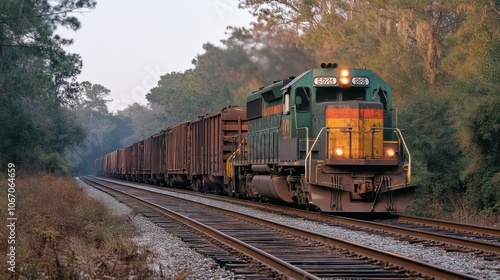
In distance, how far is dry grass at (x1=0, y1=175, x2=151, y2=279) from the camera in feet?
23.0

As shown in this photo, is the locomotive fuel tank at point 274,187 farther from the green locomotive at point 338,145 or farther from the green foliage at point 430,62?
the green foliage at point 430,62

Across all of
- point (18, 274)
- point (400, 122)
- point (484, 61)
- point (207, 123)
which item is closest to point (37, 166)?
point (207, 123)

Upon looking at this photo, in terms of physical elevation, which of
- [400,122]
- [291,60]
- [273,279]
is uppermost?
[291,60]

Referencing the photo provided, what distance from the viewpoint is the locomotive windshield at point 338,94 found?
52.7 feet

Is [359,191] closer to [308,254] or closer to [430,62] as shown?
[308,254]

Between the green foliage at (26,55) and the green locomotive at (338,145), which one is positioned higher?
the green foliage at (26,55)

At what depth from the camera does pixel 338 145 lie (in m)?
15.4

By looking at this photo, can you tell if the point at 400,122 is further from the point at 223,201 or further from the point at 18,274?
the point at 18,274

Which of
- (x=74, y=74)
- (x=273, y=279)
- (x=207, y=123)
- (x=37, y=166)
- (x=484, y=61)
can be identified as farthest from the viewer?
(x=74, y=74)

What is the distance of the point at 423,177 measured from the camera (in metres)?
23.9

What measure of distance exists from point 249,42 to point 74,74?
115ft

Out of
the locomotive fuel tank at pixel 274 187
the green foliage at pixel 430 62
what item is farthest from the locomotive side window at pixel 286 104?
the green foliage at pixel 430 62

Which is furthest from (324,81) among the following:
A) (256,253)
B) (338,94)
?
(256,253)

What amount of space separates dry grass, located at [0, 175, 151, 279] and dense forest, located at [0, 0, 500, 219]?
971cm
